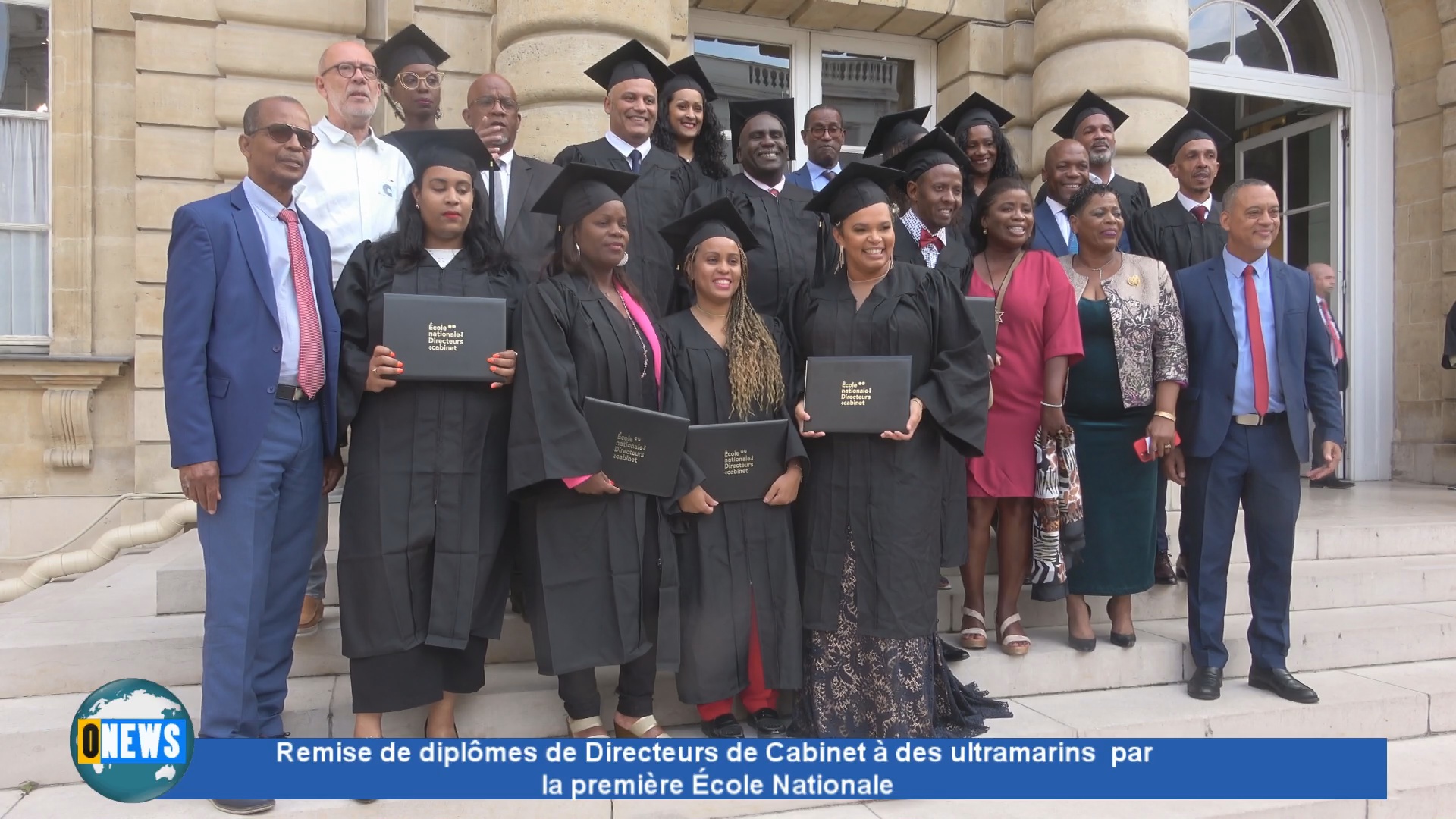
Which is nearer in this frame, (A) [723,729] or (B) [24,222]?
(A) [723,729]

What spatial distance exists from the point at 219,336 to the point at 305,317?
0.28m

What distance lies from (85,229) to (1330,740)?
848 cm

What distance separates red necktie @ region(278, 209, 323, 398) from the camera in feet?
10.7

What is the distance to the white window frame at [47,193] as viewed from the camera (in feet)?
23.1

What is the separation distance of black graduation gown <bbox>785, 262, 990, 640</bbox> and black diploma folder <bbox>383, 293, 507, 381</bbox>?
1.28 m

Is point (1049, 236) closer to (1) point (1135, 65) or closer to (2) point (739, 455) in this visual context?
(2) point (739, 455)

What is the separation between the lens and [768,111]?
462 centimetres

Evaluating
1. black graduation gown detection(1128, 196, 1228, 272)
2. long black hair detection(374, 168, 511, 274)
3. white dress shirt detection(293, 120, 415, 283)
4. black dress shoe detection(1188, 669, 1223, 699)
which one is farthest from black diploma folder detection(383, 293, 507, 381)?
black graduation gown detection(1128, 196, 1228, 272)

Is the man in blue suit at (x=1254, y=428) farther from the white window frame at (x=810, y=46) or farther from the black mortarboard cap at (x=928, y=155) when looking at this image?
the white window frame at (x=810, y=46)

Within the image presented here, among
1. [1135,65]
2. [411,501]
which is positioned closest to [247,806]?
[411,501]

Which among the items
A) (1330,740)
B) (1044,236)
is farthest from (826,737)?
(1044,236)

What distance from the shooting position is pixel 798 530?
3779mm

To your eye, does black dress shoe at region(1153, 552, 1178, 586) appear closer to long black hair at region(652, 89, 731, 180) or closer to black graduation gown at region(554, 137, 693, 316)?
black graduation gown at region(554, 137, 693, 316)

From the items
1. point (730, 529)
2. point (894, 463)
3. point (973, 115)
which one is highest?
point (973, 115)
